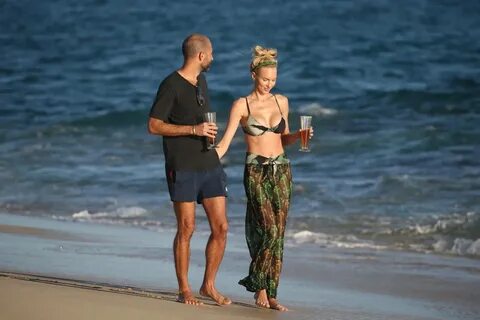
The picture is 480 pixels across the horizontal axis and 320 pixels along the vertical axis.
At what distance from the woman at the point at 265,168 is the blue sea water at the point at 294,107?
397cm

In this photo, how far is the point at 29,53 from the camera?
123ft

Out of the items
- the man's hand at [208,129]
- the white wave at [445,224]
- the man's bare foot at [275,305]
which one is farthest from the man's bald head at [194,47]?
the white wave at [445,224]

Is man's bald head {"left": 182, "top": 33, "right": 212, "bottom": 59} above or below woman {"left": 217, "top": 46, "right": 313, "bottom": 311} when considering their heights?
Answer: above

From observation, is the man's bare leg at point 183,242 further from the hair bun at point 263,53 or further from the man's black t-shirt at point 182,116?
the hair bun at point 263,53

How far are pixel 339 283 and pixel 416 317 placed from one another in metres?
1.39

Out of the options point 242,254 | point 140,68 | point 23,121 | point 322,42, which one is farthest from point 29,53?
point 242,254

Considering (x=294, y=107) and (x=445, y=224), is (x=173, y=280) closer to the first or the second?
(x=445, y=224)

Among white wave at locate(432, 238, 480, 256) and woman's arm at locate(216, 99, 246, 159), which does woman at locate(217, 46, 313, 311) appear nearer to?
woman's arm at locate(216, 99, 246, 159)

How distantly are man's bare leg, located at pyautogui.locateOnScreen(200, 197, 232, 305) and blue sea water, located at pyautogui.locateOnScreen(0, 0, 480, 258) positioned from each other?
13.3ft

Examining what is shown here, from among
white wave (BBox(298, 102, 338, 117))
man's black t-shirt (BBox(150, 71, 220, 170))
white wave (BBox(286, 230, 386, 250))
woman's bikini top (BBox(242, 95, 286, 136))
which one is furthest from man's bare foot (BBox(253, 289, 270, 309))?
white wave (BBox(298, 102, 338, 117))

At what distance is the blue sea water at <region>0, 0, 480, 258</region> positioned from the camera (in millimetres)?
14008

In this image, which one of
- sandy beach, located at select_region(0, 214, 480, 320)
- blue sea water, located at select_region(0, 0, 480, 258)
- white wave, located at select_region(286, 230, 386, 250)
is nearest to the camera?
sandy beach, located at select_region(0, 214, 480, 320)

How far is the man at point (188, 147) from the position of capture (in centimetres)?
745

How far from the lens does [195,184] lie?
7.54 m
